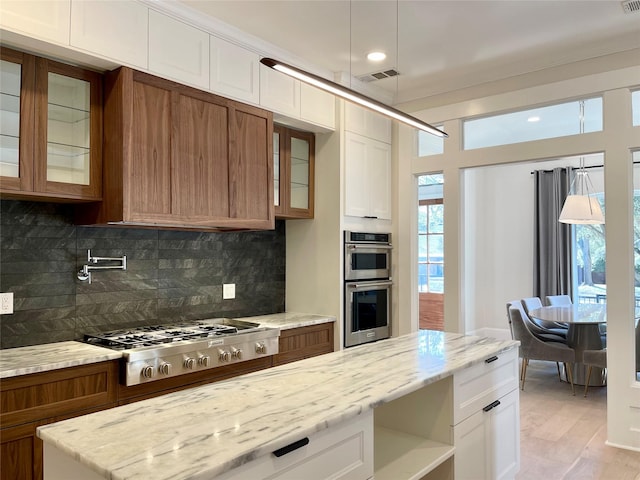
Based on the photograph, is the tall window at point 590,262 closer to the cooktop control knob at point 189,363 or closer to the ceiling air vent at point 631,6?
the ceiling air vent at point 631,6

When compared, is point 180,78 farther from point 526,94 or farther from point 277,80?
point 526,94

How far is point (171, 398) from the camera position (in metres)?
1.69

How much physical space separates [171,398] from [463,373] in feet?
4.14

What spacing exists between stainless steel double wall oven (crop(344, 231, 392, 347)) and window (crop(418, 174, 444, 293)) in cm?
304

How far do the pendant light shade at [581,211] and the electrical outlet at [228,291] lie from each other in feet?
12.4

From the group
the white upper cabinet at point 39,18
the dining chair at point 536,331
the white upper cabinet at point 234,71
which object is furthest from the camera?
the dining chair at point 536,331

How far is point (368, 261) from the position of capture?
14.2ft

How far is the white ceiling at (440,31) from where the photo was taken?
10.0 feet

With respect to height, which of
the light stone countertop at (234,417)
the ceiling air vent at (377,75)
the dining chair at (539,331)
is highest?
the ceiling air vent at (377,75)

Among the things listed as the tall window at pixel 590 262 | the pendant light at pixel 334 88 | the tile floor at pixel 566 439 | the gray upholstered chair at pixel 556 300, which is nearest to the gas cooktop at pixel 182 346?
the pendant light at pixel 334 88

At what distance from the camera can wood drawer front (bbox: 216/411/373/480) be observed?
1.30 metres

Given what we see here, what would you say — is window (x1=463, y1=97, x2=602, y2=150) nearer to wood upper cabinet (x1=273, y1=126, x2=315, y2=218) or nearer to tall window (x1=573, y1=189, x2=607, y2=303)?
wood upper cabinet (x1=273, y1=126, x2=315, y2=218)

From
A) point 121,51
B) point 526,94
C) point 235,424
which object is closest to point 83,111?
point 121,51

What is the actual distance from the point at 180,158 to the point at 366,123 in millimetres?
1897
